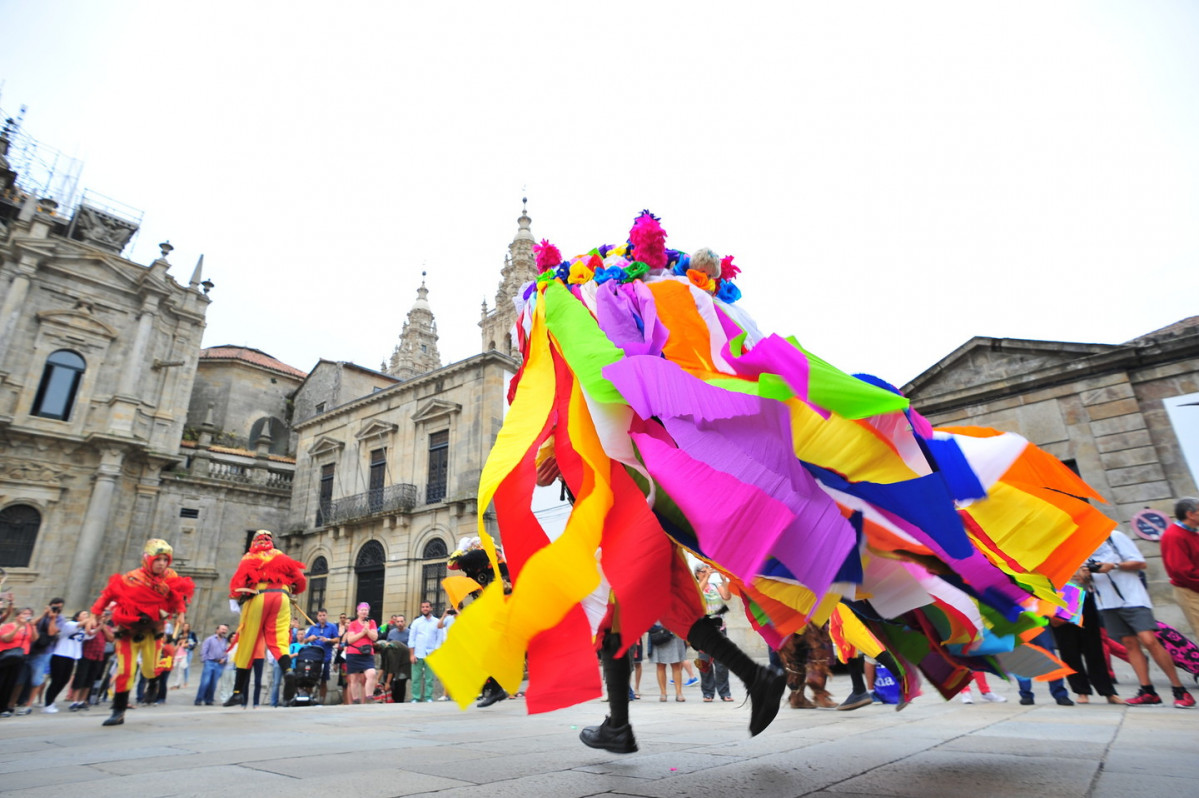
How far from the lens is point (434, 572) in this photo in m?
20.8

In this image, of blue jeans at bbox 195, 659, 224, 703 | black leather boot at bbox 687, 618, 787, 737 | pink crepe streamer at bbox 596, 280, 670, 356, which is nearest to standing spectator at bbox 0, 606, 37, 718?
blue jeans at bbox 195, 659, 224, 703

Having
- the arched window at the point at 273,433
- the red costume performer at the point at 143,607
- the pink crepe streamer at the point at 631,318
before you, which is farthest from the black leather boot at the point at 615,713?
the arched window at the point at 273,433

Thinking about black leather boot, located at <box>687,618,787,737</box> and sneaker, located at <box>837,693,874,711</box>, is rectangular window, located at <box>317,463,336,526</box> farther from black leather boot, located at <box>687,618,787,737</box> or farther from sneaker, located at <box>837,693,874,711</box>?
black leather boot, located at <box>687,618,787,737</box>

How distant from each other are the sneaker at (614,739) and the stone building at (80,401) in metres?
24.9

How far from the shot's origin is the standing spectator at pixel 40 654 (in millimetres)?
9047

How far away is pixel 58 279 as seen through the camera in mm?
23531

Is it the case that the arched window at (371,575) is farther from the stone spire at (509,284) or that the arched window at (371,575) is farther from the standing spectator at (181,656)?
the stone spire at (509,284)

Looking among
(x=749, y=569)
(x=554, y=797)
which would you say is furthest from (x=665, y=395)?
(x=554, y=797)

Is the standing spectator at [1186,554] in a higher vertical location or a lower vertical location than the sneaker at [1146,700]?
higher

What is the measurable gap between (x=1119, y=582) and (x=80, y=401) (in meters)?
30.0

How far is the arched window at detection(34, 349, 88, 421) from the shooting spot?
22516 millimetres

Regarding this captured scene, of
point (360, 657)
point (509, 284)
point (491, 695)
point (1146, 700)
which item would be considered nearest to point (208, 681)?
point (360, 657)

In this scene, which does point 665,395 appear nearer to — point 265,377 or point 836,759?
point 836,759

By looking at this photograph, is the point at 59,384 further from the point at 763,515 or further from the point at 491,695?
the point at 763,515
